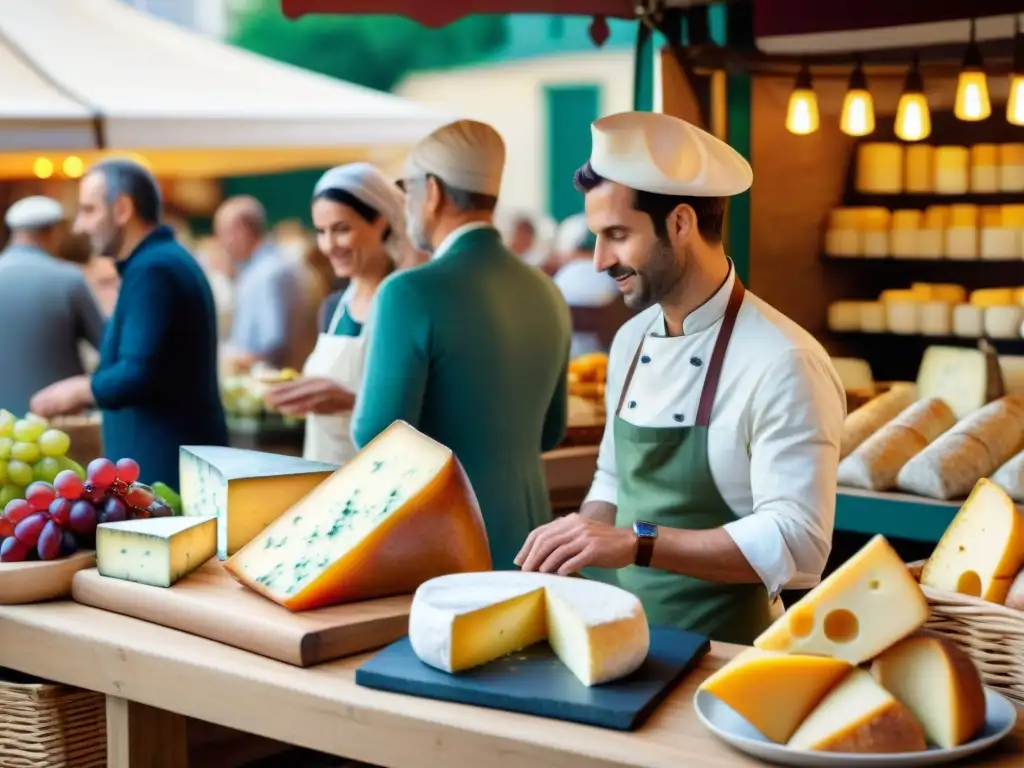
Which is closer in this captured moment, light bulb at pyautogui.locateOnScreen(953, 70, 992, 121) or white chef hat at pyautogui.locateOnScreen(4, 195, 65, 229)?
light bulb at pyautogui.locateOnScreen(953, 70, 992, 121)

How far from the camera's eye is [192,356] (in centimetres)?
412

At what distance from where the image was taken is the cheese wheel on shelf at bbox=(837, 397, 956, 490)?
3.99 metres

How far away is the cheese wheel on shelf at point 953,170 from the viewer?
5.65 m

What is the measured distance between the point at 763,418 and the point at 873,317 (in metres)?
3.65

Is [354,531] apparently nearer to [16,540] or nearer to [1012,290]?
[16,540]

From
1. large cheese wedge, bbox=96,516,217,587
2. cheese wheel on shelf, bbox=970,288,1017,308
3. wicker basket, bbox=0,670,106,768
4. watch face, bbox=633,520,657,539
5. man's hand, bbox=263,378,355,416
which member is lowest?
wicker basket, bbox=0,670,106,768

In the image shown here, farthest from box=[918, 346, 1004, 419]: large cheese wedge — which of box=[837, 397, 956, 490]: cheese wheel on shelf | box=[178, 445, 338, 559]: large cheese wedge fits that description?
box=[178, 445, 338, 559]: large cheese wedge

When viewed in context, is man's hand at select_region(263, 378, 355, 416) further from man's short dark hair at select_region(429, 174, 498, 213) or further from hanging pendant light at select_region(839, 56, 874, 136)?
hanging pendant light at select_region(839, 56, 874, 136)

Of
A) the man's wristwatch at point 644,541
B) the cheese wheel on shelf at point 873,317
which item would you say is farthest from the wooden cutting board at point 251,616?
the cheese wheel on shelf at point 873,317

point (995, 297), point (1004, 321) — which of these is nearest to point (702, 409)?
point (1004, 321)

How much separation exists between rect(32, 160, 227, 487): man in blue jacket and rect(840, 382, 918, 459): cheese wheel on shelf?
1.88 m

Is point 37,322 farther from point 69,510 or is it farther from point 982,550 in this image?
point 982,550

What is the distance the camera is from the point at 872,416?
14.1 ft

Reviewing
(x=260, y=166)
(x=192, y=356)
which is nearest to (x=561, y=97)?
(x=260, y=166)
